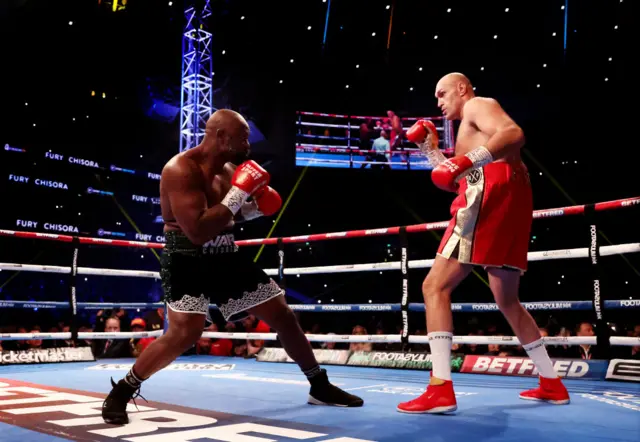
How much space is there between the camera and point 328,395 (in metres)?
2.22

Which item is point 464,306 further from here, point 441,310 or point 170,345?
point 170,345

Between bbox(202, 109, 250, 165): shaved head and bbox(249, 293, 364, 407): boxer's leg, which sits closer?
bbox(202, 109, 250, 165): shaved head

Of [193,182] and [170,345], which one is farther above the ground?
[193,182]

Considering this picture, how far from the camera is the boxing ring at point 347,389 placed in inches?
64.5

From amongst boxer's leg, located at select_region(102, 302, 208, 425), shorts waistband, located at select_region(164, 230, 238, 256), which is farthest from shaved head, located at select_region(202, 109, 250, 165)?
boxer's leg, located at select_region(102, 302, 208, 425)

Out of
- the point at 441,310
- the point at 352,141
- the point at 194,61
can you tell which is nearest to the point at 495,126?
the point at 441,310

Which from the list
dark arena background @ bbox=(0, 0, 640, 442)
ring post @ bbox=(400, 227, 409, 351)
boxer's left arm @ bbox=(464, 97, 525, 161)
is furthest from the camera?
dark arena background @ bbox=(0, 0, 640, 442)

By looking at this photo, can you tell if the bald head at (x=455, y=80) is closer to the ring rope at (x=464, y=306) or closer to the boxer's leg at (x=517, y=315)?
the boxer's leg at (x=517, y=315)

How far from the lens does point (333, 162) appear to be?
14.0m

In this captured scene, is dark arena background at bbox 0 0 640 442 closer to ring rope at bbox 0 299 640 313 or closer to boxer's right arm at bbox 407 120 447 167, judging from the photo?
A: ring rope at bbox 0 299 640 313

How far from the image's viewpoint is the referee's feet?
218 cm

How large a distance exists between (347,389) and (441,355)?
83cm

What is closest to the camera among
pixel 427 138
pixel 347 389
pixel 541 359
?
pixel 541 359

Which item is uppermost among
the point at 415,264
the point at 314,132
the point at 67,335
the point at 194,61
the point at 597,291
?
the point at 194,61
